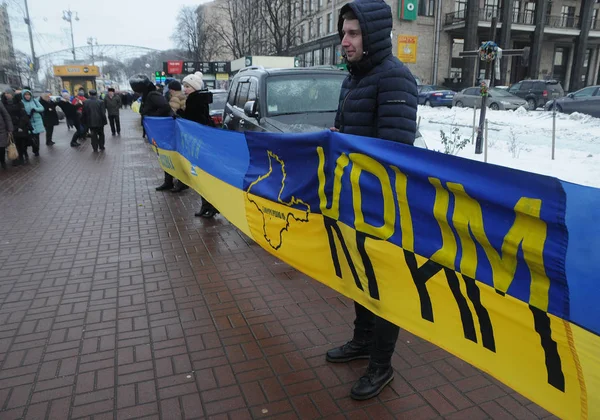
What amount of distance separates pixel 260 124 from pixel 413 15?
4186 cm

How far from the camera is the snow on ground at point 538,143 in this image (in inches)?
388

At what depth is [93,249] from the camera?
5535mm

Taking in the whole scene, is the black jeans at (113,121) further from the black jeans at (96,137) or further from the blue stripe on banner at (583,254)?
the blue stripe on banner at (583,254)

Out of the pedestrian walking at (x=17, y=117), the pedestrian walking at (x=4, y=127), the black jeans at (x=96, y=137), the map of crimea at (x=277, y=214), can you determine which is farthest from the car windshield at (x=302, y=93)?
the black jeans at (x=96, y=137)

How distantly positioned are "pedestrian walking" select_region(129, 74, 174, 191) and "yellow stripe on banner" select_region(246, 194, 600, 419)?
6098 millimetres

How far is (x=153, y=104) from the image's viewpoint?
28.4 feet

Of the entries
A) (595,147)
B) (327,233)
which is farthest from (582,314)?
(595,147)

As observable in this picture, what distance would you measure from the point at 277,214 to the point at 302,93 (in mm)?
4433

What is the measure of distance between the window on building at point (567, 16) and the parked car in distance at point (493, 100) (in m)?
30.4

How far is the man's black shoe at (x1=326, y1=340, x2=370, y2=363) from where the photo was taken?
318cm

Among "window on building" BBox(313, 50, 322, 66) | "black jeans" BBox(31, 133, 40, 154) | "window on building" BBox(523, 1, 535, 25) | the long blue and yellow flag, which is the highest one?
"window on building" BBox(523, 1, 535, 25)

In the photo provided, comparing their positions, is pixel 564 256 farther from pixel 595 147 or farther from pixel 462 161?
pixel 595 147

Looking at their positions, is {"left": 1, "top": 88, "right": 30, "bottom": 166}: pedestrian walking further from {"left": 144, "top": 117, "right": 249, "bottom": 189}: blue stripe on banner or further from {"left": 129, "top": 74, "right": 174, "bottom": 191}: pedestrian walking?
{"left": 144, "top": 117, "right": 249, "bottom": 189}: blue stripe on banner

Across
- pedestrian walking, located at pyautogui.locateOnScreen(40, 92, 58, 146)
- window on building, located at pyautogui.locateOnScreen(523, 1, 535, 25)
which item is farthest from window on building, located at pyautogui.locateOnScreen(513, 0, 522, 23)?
pedestrian walking, located at pyautogui.locateOnScreen(40, 92, 58, 146)
